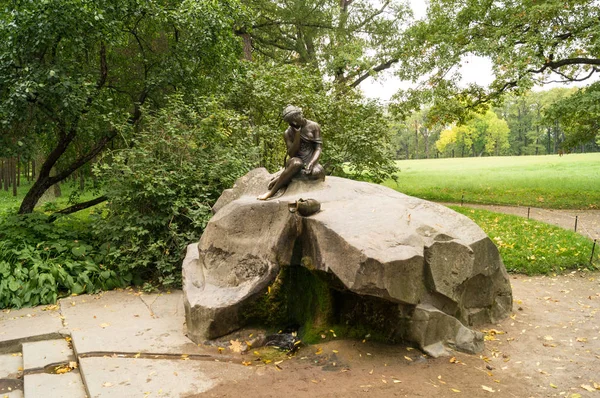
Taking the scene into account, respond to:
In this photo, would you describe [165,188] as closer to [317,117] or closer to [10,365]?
[10,365]

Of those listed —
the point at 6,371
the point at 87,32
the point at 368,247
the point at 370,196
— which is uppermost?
the point at 87,32

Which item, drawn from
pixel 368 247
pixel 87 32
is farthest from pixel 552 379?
pixel 87 32

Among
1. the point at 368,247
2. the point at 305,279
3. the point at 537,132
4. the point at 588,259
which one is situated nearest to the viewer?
the point at 368,247

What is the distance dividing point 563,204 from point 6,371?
664 inches

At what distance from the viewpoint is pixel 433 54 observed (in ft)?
55.2

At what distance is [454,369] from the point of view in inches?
196

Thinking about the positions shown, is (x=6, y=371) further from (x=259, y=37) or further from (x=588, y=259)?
(x=259, y=37)

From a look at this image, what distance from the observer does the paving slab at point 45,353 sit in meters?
5.49

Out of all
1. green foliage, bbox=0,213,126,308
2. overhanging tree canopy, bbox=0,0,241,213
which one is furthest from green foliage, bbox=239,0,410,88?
green foliage, bbox=0,213,126,308

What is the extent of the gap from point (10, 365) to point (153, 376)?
205 centimetres

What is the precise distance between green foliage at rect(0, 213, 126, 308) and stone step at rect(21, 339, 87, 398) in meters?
1.82

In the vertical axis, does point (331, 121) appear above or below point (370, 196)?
above

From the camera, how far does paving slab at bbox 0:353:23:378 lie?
5.40 m

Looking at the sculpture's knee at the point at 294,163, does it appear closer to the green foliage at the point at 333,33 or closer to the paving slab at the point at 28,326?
the paving slab at the point at 28,326
